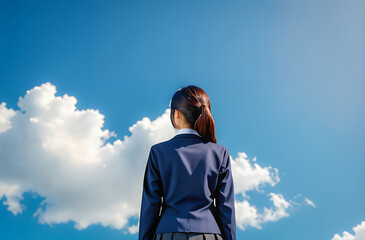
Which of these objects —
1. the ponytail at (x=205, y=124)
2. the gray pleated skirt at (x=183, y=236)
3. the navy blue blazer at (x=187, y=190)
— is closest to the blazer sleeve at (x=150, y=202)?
the navy blue blazer at (x=187, y=190)

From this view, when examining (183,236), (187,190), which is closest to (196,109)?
(187,190)

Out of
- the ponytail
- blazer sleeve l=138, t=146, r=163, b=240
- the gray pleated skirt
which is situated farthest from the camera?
the ponytail

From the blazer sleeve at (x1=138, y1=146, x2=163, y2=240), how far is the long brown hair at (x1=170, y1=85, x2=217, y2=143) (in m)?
0.57

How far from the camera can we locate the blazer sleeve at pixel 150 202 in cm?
338

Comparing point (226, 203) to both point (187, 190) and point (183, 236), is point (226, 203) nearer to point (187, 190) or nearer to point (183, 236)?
point (187, 190)

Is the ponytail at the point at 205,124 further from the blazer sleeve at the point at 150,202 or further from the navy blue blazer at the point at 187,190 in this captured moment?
the blazer sleeve at the point at 150,202

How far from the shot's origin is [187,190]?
3363 millimetres

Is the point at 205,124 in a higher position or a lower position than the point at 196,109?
lower

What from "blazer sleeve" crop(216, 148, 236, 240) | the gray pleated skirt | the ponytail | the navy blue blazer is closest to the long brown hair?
the ponytail

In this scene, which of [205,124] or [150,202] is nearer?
[150,202]

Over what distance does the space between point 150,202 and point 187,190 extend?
40 cm

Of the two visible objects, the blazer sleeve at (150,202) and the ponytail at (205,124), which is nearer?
the blazer sleeve at (150,202)

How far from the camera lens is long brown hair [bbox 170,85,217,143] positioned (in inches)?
139

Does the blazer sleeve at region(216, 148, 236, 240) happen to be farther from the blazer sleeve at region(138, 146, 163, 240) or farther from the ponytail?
the blazer sleeve at region(138, 146, 163, 240)
